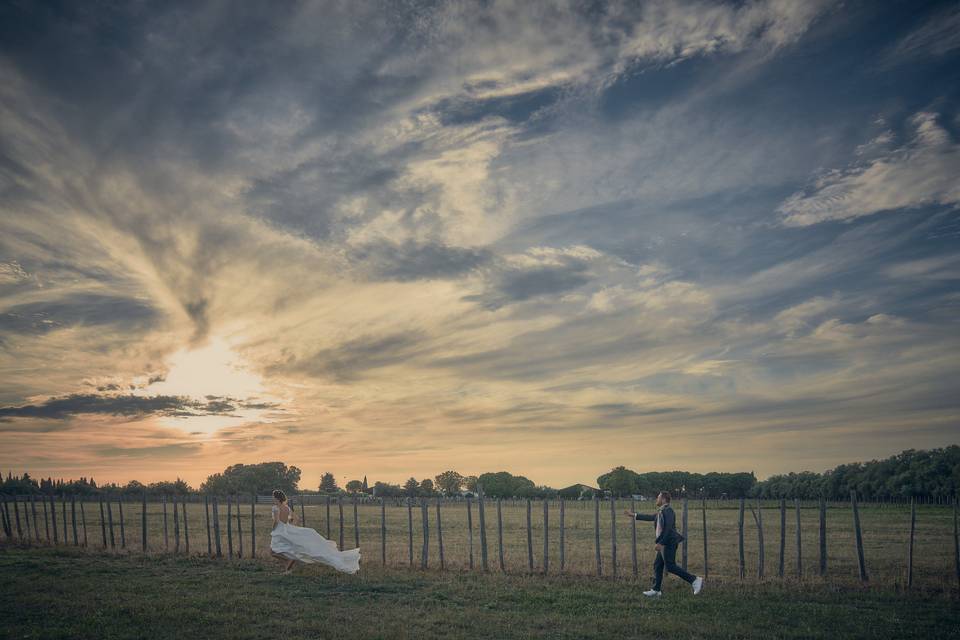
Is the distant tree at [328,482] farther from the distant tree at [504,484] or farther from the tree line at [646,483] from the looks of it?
the distant tree at [504,484]

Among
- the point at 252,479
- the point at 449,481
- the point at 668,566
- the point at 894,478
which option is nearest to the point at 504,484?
the point at 449,481

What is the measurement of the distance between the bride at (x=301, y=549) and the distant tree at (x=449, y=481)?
16942 cm

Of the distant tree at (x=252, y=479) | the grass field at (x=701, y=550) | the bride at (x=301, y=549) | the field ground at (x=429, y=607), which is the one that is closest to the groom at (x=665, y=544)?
the field ground at (x=429, y=607)

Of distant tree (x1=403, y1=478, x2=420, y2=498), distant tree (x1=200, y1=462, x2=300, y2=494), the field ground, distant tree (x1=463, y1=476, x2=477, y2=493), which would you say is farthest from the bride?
distant tree (x1=463, y1=476, x2=477, y2=493)

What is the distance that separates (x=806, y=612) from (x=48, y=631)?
14.1 metres

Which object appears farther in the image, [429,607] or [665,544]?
[665,544]

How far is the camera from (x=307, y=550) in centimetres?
1808

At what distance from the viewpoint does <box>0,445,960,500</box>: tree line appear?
3967 inches

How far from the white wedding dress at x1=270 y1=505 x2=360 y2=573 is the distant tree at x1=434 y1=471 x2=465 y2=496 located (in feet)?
556

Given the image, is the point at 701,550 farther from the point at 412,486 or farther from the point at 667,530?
the point at 412,486

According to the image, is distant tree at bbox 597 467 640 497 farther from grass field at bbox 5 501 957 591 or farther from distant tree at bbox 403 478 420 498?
grass field at bbox 5 501 957 591

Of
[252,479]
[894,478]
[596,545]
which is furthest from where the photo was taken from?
[252,479]

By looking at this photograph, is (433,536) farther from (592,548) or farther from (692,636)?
(692,636)

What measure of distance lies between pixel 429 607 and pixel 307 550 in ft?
18.2
